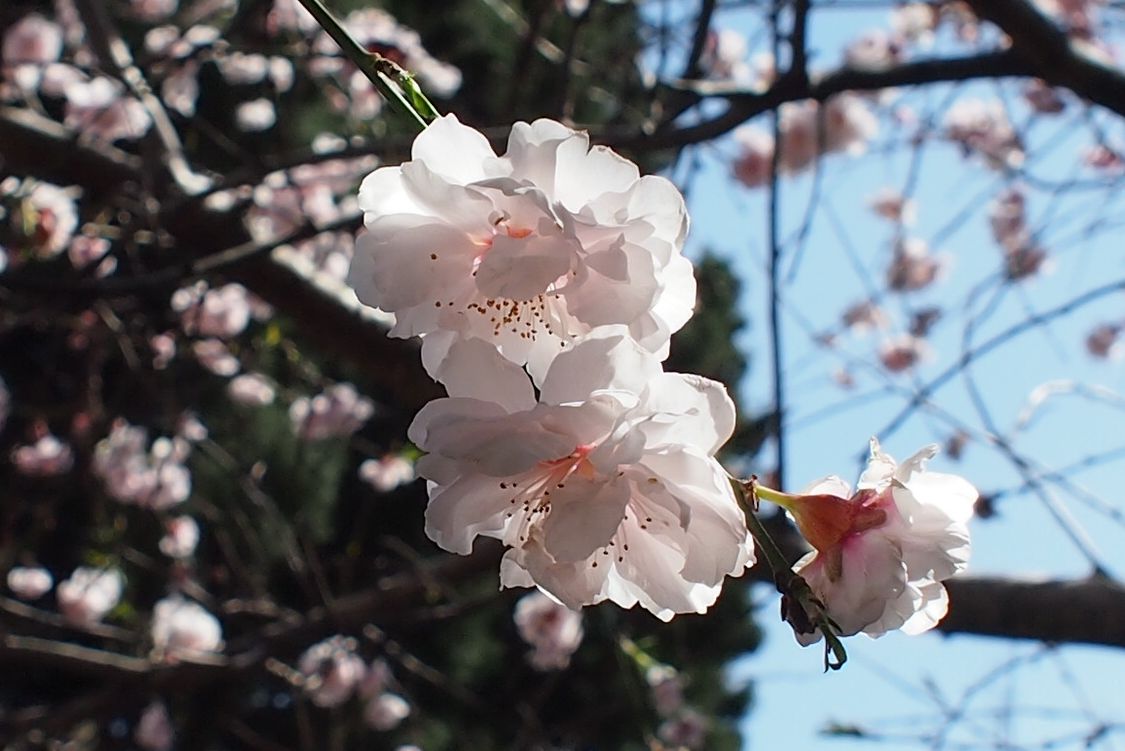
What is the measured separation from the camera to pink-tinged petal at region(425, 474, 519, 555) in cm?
66

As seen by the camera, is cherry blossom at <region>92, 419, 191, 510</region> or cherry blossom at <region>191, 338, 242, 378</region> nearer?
cherry blossom at <region>191, 338, 242, 378</region>

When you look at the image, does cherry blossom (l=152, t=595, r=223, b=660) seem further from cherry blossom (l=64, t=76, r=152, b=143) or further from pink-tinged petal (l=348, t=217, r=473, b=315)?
pink-tinged petal (l=348, t=217, r=473, b=315)

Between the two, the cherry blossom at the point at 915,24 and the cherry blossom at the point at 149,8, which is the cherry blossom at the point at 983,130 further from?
the cherry blossom at the point at 149,8

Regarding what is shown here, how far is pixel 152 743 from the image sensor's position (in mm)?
4004

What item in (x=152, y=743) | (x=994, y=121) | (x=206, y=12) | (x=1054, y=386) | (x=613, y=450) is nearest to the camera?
(x=613, y=450)

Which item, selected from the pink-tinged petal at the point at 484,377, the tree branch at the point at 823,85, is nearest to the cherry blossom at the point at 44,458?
the tree branch at the point at 823,85

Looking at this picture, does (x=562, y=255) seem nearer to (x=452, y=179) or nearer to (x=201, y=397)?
(x=452, y=179)

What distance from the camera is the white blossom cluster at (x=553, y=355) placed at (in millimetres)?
620

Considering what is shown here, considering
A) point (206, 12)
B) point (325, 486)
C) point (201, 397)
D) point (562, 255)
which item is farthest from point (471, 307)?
point (325, 486)

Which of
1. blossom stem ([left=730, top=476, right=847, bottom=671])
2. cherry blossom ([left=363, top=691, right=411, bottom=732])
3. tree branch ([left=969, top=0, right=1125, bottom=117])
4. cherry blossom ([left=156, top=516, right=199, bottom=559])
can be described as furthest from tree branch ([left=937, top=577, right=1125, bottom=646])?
cherry blossom ([left=156, top=516, right=199, bottom=559])

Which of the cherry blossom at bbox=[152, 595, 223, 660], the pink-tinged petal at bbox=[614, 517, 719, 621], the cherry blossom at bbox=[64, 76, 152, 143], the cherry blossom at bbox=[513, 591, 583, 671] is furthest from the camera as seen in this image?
the cherry blossom at bbox=[513, 591, 583, 671]

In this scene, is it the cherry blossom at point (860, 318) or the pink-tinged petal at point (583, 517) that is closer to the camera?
the pink-tinged petal at point (583, 517)

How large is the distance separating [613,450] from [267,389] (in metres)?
3.75

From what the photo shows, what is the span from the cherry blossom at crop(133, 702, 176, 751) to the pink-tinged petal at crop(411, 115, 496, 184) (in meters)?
3.95
